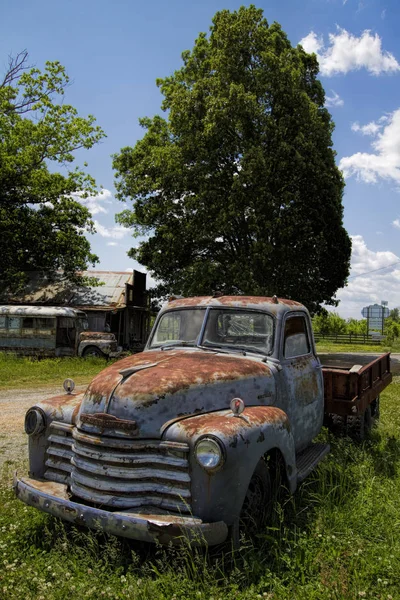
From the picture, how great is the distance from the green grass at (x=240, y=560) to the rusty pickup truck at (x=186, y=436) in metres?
0.26

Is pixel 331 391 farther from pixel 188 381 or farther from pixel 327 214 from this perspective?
pixel 327 214

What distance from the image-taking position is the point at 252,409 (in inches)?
158

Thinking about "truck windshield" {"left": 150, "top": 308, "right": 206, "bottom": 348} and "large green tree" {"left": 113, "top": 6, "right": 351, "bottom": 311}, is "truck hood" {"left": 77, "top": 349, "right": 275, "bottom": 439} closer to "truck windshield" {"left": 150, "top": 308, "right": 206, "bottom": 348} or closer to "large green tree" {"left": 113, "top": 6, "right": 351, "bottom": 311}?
"truck windshield" {"left": 150, "top": 308, "right": 206, "bottom": 348}

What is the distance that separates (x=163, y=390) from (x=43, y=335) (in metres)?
18.4

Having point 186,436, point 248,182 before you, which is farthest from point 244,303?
point 248,182

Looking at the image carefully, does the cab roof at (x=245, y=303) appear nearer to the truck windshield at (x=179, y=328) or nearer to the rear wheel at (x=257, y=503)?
the truck windshield at (x=179, y=328)

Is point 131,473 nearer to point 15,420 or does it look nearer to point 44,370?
point 15,420

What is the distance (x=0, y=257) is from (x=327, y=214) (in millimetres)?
17421

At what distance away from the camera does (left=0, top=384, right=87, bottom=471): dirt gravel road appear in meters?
6.48

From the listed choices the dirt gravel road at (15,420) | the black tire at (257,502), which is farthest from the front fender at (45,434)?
the dirt gravel road at (15,420)

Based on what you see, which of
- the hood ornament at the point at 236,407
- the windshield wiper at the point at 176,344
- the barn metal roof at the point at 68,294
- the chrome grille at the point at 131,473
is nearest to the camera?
the chrome grille at the point at 131,473

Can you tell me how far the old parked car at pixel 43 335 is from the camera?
20.8 metres

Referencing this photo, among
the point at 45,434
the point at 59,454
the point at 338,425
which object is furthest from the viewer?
the point at 338,425

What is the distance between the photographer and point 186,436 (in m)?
3.42
